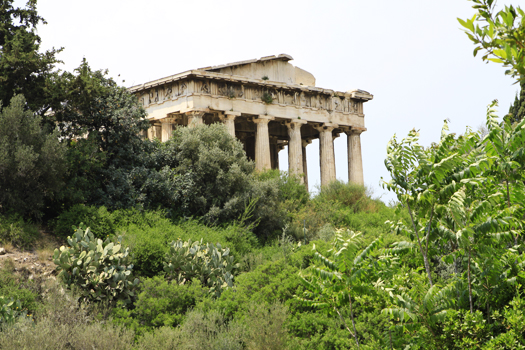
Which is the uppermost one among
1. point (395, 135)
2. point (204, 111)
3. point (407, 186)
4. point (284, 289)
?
point (204, 111)

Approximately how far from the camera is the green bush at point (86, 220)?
536 inches

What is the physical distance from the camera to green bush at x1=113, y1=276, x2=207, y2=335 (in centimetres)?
992

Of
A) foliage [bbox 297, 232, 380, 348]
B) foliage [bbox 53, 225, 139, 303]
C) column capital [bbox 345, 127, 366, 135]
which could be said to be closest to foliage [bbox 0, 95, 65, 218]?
foliage [bbox 53, 225, 139, 303]

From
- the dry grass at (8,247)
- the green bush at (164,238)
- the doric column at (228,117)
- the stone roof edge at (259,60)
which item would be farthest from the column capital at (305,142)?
the dry grass at (8,247)

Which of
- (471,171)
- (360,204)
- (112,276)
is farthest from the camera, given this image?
(360,204)

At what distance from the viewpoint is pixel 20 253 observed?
40.0ft

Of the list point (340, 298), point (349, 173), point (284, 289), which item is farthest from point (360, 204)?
point (340, 298)

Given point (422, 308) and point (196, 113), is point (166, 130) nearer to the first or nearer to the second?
point (196, 113)

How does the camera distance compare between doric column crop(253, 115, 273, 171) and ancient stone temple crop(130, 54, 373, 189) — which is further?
doric column crop(253, 115, 273, 171)

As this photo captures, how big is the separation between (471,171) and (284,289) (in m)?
5.30

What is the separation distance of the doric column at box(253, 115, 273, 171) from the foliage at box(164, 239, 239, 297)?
13215 millimetres

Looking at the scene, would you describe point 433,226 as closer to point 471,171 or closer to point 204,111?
point 471,171

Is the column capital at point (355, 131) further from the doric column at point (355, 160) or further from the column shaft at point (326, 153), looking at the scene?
the column shaft at point (326, 153)

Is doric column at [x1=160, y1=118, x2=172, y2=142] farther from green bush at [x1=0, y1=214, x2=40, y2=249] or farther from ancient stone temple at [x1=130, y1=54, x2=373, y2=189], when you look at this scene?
green bush at [x1=0, y1=214, x2=40, y2=249]
